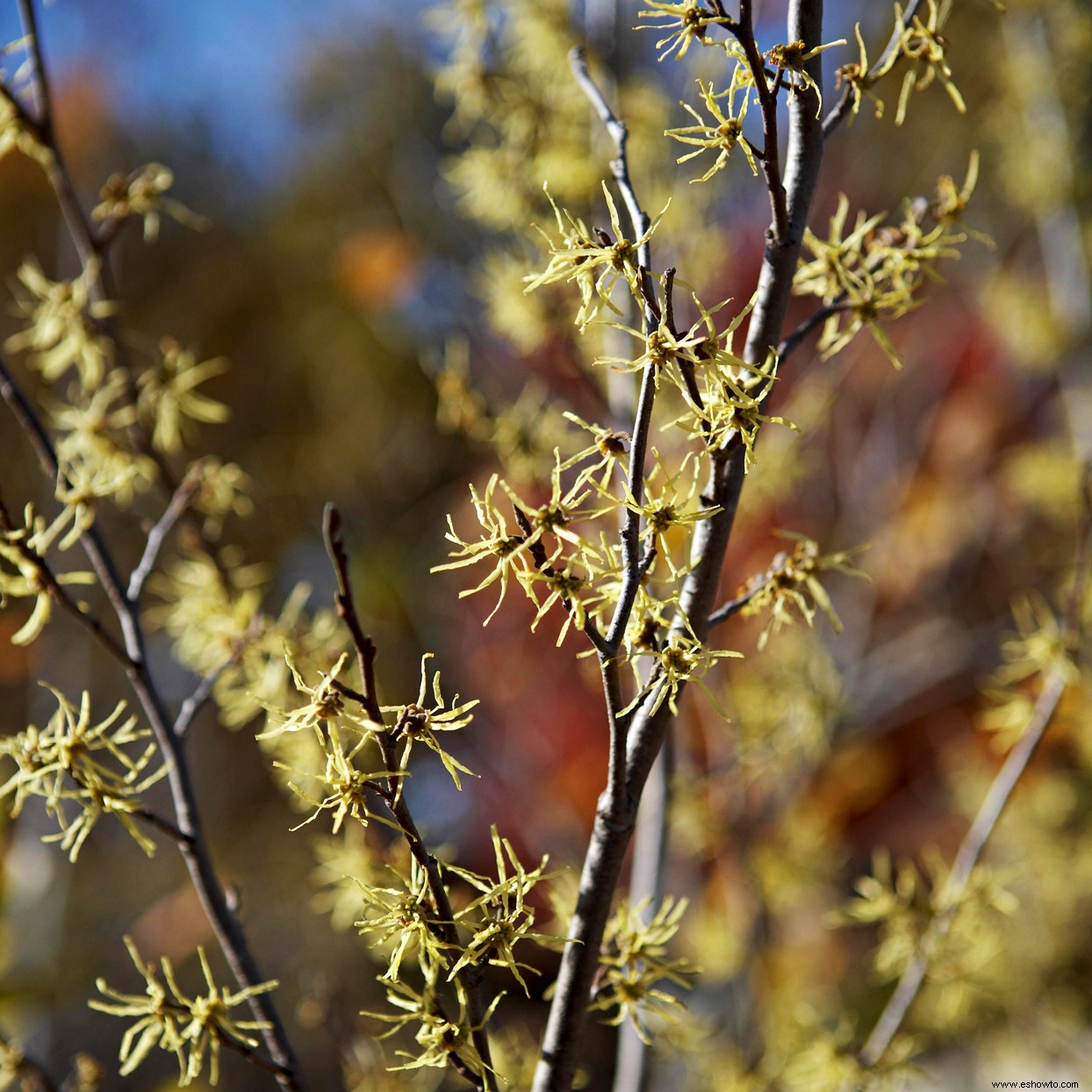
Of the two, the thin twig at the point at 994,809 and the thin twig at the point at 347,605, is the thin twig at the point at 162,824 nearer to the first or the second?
the thin twig at the point at 347,605

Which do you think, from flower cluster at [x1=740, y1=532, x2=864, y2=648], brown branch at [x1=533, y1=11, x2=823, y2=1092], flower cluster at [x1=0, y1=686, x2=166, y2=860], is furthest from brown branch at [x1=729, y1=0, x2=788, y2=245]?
flower cluster at [x1=0, y1=686, x2=166, y2=860]

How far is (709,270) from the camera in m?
1.52

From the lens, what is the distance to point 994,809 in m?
0.85

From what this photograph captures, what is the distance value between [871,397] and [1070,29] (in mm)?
1918

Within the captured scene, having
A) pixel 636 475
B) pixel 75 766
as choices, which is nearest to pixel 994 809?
pixel 636 475

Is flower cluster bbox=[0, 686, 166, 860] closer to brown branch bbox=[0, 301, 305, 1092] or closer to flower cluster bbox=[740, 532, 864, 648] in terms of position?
brown branch bbox=[0, 301, 305, 1092]

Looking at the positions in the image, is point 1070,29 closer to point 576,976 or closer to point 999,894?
point 999,894

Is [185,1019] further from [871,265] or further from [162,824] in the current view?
[871,265]

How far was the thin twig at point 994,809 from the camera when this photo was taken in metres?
0.83

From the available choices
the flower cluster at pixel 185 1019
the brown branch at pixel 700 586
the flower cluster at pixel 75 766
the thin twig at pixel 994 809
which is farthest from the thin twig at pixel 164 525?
the thin twig at pixel 994 809

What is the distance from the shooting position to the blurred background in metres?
1.34

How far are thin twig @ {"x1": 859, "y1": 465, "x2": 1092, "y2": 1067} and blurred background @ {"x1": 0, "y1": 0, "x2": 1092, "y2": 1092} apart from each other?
0.05m

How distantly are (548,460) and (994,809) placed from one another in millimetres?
685

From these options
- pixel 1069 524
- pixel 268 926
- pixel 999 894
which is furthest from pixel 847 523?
pixel 268 926
